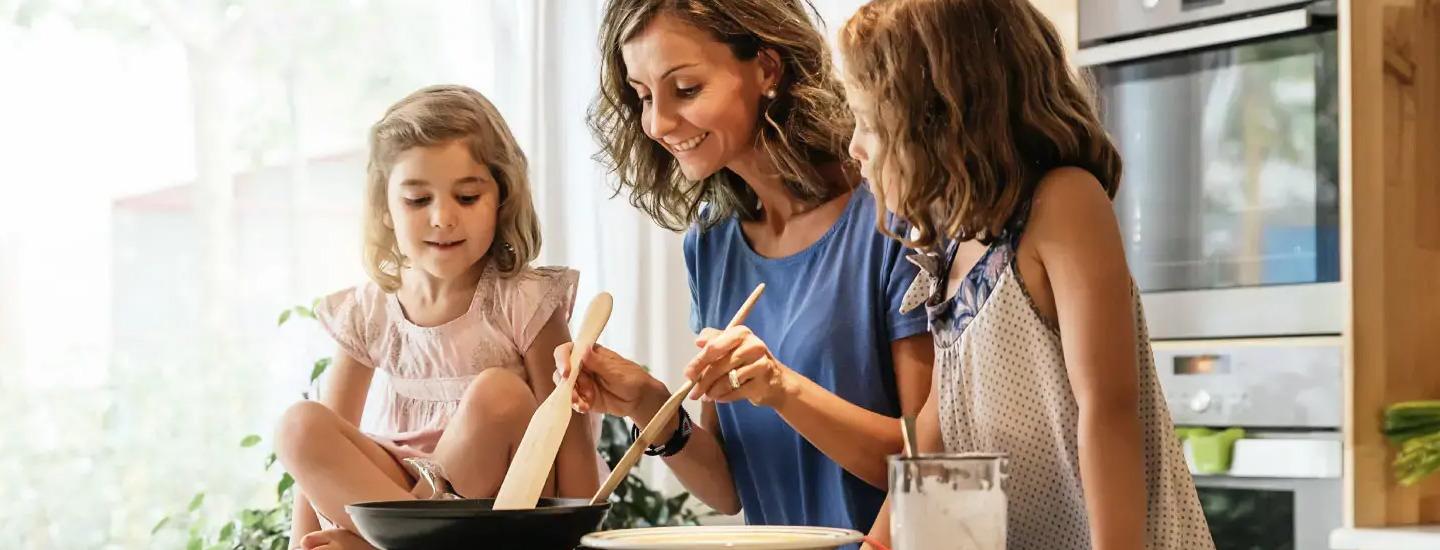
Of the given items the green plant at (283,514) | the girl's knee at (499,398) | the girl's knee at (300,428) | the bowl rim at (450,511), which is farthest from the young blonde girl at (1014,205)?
the green plant at (283,514)

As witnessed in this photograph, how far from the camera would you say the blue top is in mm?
1641

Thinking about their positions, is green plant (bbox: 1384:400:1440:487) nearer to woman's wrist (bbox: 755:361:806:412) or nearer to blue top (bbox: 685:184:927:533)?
blue top (bbox: 685:184:927:533)

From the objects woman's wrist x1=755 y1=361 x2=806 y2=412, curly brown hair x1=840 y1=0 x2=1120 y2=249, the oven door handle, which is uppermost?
the oven door handle

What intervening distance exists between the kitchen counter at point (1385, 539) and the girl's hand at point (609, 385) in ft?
4.26

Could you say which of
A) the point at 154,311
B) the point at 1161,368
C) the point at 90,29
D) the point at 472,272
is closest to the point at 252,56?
the point at 90,29

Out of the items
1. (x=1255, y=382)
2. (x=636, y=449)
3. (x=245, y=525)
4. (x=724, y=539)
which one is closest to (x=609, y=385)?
(x=636, y=449)

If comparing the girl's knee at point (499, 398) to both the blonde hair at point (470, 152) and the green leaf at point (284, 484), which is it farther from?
the green leaf at point (284, 484)

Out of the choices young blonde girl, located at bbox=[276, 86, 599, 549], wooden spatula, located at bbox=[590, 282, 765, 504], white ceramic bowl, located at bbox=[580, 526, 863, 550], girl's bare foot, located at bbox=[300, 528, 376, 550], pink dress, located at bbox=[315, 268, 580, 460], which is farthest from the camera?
pink dress, located at bbox=[315, 268, 580, 460]

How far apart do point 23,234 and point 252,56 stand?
1.80 feet

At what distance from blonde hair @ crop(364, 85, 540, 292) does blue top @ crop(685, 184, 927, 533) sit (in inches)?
10.2

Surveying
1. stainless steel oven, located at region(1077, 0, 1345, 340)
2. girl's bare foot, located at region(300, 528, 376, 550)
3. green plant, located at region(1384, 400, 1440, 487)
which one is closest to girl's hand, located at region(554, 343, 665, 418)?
girl's bare foot, located at region(300, 528, 376, 550)

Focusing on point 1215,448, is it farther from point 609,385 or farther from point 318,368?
point 318,368

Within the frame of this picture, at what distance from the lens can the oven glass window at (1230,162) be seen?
2391 millimetres

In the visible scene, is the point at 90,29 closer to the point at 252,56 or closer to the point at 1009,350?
the point at 252,56
